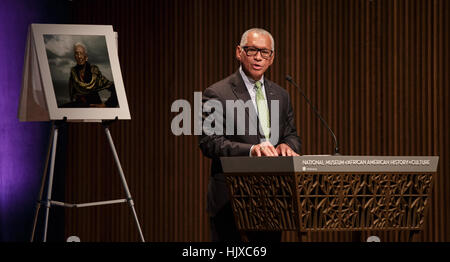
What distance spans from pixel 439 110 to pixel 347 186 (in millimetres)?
3033

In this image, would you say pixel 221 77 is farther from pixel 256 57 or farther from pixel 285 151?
pixel 285 151

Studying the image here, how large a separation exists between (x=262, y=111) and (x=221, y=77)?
2.32 meters

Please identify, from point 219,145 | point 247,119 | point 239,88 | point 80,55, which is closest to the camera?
point 219,145

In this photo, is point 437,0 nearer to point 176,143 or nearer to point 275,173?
point 176,143

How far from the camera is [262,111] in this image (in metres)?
3.66

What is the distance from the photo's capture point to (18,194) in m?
4.79

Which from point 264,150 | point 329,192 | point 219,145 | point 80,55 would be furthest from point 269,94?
point 80,55

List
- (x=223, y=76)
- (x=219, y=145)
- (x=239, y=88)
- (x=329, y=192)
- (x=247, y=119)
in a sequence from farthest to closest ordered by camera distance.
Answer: (x=223, y=76), (x=239, y=88), (x=247, y=119), (x=219, y=145), (x=329, y=192)

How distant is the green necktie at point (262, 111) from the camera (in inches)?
143

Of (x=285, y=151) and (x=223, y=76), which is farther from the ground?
(x=223, y=76)

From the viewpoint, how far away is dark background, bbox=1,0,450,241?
5.79 m

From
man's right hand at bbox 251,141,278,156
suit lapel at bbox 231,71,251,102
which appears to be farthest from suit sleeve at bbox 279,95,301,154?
man's right hand at bbox 251,141,278,156

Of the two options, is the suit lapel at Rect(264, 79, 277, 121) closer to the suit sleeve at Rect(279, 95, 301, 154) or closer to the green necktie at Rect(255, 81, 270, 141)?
the green necktie at Rect(255, 81, 270, 141)

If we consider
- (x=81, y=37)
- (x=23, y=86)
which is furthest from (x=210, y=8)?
(x=23, y=86)
